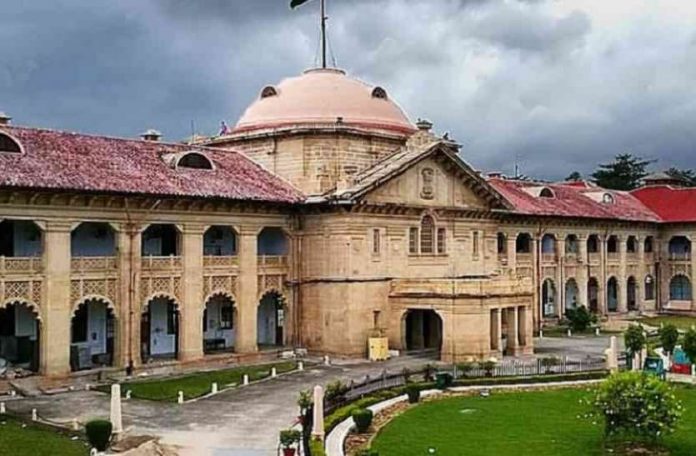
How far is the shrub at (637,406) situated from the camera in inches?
967

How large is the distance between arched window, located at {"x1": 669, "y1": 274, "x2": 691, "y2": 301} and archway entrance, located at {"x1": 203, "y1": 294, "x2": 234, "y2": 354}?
134 feet

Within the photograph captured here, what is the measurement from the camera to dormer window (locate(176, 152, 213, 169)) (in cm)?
4300

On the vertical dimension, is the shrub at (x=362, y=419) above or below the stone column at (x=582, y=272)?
below

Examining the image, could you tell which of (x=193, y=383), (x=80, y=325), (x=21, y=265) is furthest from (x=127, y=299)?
(x=193, y=383)

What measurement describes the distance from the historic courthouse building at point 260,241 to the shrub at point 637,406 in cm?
1817

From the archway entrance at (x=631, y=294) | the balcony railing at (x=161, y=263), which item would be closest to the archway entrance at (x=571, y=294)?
the archway entrance at (x=631, y=294)

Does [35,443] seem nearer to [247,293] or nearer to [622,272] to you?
[247,293]

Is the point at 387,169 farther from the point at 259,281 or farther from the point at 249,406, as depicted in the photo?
the point at 249,406

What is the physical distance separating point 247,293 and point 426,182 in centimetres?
1057

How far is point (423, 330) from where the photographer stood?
158 ft

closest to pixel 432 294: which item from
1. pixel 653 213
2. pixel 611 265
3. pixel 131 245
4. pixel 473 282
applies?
pixel 473 282

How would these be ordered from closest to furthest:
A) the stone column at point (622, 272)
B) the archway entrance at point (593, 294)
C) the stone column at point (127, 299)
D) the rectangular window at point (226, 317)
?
1. the stone column at point (127, 299)
2. the rectangular window at point (226, 317)
3. the archway entrance at point (593, 294)
4. the stone column at point (622, 272)

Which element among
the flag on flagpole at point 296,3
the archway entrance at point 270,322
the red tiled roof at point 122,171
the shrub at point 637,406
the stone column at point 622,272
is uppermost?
the red tiled roof at point 122,171

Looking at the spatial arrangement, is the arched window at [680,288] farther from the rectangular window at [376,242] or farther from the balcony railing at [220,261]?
the balcony railing at [220,261]
